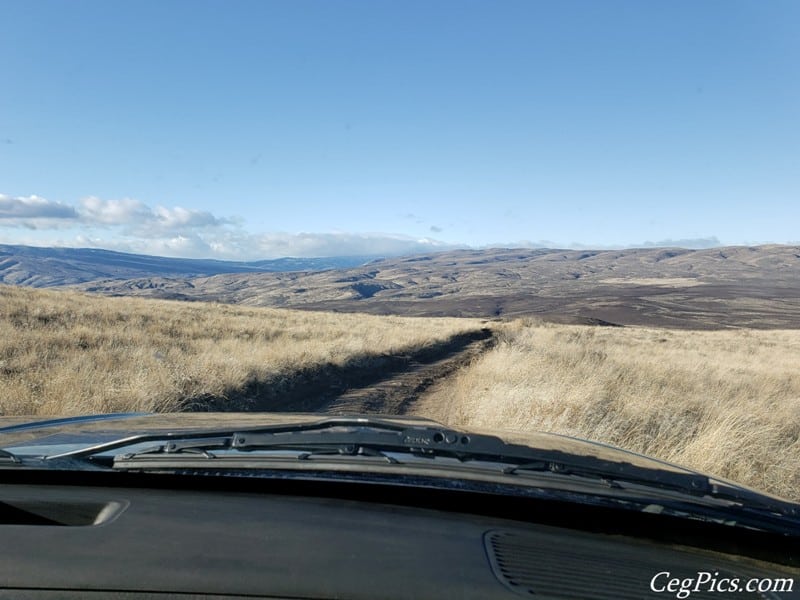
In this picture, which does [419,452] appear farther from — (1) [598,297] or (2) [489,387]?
(1) [598,297]

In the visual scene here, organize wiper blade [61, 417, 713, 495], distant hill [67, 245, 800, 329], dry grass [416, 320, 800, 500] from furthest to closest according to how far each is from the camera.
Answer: distant hill [67, 245, 800, 329], dry grass [416, 320, 800, 500], wiper blade [61, 417, 713, 495]

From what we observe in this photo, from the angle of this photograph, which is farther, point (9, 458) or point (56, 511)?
point (9, 458)

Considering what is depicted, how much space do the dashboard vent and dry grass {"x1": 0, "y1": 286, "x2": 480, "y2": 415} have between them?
5.95 m

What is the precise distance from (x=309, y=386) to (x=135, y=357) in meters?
2.98

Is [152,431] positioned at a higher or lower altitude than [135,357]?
higher

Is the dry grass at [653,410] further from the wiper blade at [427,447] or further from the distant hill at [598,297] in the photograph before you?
the distant hill at [598,297]

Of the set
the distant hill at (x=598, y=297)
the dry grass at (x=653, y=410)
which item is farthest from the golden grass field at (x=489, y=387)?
the distant hill at (x=598, y=297)

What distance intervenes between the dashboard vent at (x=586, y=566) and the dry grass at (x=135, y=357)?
595cm

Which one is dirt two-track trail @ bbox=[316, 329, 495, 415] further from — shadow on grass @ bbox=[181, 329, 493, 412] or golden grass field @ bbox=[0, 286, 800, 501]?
golden grass field @ bbox=[0, 286, 800, 501]

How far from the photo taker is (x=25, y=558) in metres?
1.53

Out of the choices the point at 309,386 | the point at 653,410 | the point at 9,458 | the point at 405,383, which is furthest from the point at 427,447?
the point at 405,383

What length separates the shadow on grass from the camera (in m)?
8.36

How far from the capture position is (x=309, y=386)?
34.2 feet

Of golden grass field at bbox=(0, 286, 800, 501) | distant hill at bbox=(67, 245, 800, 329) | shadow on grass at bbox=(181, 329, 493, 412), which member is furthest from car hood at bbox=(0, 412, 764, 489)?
distant hill at bbox=(67, 245, 800, 329)
